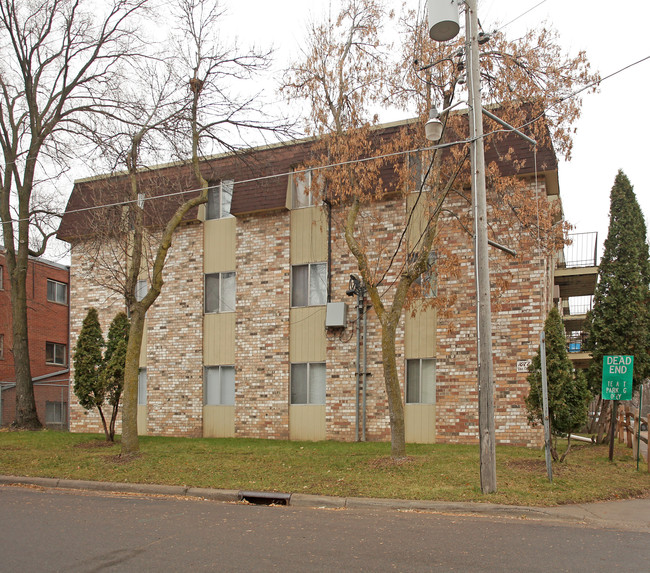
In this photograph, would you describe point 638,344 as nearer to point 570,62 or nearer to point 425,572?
point 570,62

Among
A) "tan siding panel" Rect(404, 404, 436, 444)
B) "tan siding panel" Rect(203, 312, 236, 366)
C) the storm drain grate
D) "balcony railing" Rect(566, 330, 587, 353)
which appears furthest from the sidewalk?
"balcony railing" Rect(566, 330, 587, 353)

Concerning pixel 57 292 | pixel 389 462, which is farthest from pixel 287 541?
pixel 57 292

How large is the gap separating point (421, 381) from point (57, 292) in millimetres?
23705

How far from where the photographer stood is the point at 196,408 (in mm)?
18812

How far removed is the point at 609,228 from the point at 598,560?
41.6 ft

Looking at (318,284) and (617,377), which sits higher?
(318,284)

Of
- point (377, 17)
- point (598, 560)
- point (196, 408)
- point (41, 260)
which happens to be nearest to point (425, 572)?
point (598, 560)

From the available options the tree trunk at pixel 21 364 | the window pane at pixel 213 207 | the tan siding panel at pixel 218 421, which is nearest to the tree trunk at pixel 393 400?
the tan siding panel at pixel 218 421

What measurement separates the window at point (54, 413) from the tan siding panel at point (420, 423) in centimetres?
1668

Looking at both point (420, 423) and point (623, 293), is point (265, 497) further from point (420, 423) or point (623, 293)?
point (623, 293)

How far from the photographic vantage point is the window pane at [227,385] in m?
18.6

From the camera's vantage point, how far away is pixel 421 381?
16.3m

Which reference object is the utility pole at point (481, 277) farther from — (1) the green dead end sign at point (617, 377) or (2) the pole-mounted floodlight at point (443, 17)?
(1) the green dead end sign at point (617, 377)

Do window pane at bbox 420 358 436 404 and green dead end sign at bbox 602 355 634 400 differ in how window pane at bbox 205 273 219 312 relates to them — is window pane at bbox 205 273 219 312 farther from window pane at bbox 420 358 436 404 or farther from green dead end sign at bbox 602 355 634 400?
green dead end sign at bbox 602 355 634 400
